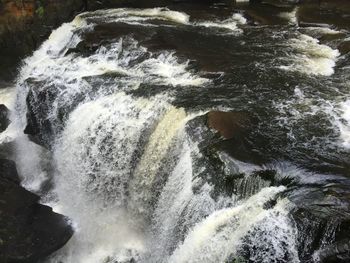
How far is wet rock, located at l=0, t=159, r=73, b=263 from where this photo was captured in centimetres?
773

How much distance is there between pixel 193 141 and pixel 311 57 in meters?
4.51

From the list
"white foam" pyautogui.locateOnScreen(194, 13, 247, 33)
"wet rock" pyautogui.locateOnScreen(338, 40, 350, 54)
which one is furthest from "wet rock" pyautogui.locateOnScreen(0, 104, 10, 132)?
"wet rock" pyautogui.locateOnScreen(338, 40, 350, 54)

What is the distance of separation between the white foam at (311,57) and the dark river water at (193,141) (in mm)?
44

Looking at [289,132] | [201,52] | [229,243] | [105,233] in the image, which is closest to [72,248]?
[105,233]

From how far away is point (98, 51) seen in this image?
1134cm

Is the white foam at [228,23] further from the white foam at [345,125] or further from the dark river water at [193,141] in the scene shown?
the white foam at [345,125]

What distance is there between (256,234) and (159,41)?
697 centimetres

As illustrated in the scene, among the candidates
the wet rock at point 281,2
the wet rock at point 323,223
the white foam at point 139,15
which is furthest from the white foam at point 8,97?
the wet rock at point 323,223

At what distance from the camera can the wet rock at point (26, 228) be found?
7.73 metres

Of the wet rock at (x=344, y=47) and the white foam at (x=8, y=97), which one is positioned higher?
the wet rock at (x=344, y=47)

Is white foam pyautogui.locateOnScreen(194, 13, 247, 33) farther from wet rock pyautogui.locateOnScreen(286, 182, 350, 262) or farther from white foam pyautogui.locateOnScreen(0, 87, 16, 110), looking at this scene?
wet rock pyautogui.locateOnScreen(286, 182, 350, 262)

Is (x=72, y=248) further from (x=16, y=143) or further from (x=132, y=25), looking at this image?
(x=132, y=25)

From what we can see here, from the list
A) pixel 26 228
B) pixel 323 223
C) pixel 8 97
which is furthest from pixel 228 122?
pixel 8 97

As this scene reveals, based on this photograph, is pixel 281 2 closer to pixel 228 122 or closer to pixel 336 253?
pixel 228 122
